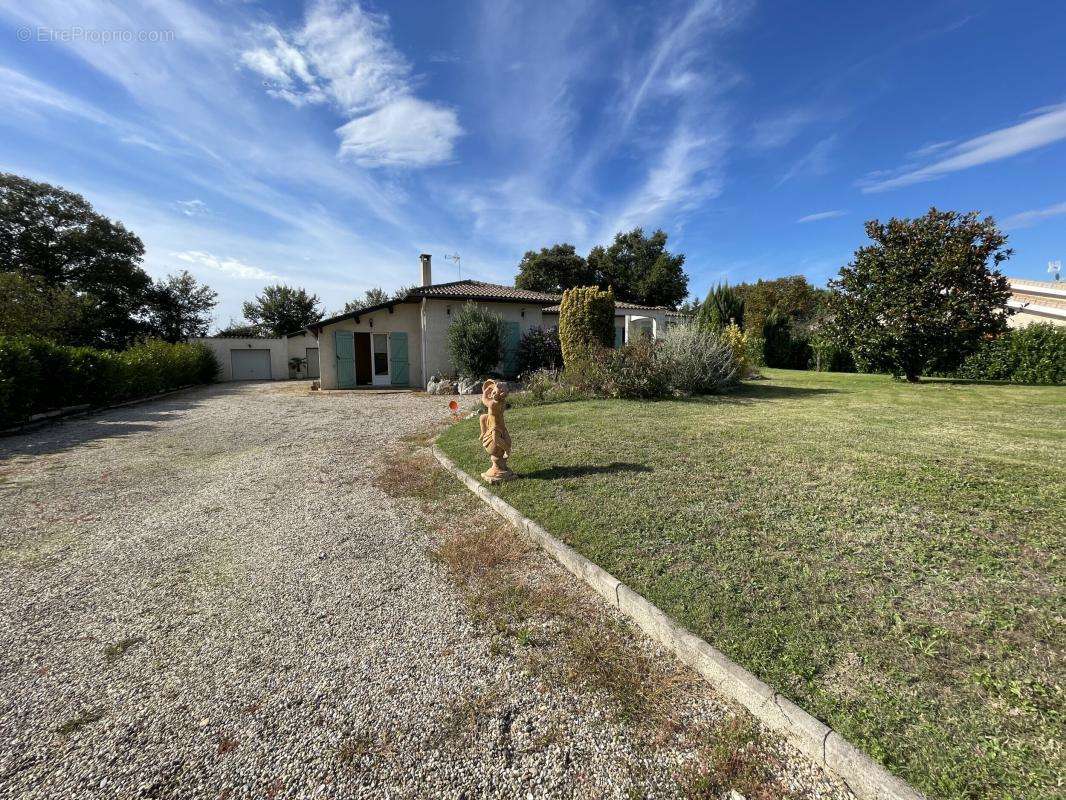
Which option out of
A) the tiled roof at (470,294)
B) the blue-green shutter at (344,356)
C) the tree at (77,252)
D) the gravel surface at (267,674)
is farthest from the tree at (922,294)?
the tree at (77,252)

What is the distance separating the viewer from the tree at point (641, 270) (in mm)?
32562

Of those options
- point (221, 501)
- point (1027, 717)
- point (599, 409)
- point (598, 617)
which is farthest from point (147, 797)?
point (599, 409)

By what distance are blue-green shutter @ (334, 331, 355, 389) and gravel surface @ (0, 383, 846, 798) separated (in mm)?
11873

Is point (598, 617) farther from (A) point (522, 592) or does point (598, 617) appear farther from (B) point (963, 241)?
(B) point (963, 241)

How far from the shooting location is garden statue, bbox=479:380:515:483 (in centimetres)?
451

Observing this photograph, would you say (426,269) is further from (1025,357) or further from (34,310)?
(1025,357)

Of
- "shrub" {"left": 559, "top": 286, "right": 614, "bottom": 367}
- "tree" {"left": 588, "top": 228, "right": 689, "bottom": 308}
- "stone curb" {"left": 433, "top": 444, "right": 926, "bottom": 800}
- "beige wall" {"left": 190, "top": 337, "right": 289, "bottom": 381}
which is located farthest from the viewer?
"tree" {"left": 588, "top": 228, "right": 689, "bottom": 308}

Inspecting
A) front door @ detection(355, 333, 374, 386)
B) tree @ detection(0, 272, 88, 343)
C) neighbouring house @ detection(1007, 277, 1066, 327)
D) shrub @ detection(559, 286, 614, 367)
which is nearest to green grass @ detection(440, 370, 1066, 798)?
shrub @ detection(559, 286, 614, 367)

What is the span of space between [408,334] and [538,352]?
17.8ft

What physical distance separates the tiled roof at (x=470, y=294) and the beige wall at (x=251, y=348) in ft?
41.2

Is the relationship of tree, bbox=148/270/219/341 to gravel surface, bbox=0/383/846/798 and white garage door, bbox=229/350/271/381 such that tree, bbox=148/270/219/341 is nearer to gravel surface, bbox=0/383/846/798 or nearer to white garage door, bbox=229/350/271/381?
white garage door, bbox=229/350/271/381

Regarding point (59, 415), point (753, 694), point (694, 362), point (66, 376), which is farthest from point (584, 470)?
point (66, 376)

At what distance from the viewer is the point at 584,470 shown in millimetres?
4656

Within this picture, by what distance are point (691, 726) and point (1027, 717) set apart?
121cm
